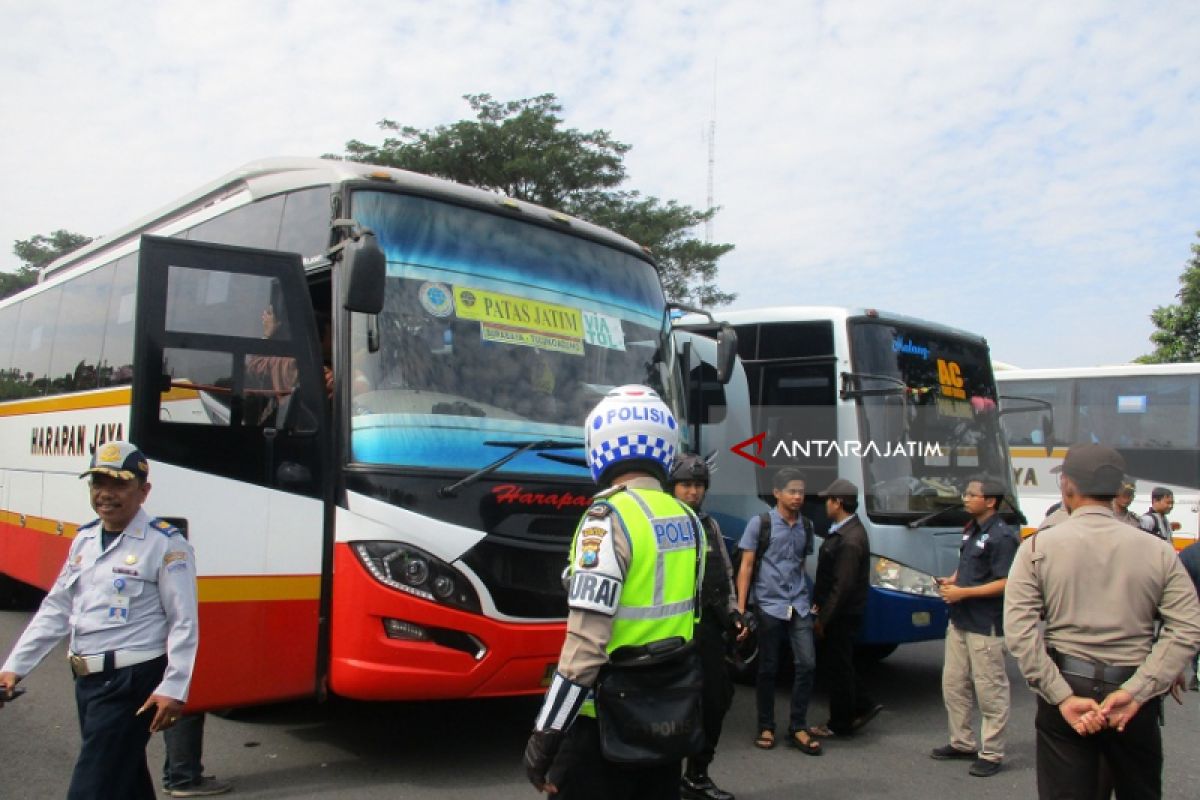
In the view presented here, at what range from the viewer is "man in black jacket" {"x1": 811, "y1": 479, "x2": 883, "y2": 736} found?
6.48 m

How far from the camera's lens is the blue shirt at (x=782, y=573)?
6359 mm

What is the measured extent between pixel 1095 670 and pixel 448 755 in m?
3.68

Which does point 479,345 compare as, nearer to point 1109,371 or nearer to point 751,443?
point 751,443

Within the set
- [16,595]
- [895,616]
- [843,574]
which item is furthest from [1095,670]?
[16,595]

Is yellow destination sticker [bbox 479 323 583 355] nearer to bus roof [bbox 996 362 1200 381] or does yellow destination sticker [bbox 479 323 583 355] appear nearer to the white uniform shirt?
the white uniform shirt

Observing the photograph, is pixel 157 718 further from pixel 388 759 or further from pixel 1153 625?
pixel 1153 625

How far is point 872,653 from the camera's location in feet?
Answer: 30.0

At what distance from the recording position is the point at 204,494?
4.90 meters

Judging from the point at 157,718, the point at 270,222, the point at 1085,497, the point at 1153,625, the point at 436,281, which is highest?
the point at 270,222

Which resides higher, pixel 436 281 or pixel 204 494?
pixel 436 281

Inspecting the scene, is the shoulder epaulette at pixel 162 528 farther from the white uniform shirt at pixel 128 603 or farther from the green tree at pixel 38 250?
the green tree at pixel 38 250

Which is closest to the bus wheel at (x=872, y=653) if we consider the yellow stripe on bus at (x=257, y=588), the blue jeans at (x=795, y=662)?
the blue jeans at (x=795, y=662)

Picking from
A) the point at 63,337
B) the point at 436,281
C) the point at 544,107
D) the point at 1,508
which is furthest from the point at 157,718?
the point at 544,107

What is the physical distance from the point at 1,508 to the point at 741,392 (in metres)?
6.19
